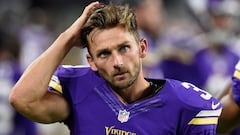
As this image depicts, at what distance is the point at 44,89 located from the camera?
5.89m

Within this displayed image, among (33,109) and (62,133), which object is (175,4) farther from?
(33,109)

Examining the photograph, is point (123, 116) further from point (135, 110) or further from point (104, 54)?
point (104, 54)

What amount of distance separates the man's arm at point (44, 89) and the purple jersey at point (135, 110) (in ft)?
0.26

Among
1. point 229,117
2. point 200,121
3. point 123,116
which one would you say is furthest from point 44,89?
point 229,117

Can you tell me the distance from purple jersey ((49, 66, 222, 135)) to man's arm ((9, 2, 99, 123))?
0.26 feet

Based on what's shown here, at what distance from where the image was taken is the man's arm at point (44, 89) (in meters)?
5.89

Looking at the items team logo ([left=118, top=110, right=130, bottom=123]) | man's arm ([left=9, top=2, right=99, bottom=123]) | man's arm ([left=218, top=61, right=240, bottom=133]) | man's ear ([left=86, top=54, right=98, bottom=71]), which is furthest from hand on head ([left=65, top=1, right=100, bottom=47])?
man's arm ([left=218, top=61, right=240, bottom=133])

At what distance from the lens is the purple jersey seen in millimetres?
5797

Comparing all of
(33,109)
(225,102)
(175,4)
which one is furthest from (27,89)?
(175,4)

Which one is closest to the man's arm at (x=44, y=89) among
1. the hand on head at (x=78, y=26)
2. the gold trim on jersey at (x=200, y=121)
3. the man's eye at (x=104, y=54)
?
the hand on head at (x=78, y=26)

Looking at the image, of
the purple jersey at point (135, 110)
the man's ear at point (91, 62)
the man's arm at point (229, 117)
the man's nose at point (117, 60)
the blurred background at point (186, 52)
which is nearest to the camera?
the man's nose at point (117, 60)

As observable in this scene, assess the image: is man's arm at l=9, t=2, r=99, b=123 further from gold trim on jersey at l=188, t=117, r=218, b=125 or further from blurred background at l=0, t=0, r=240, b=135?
blurred background at l=0, t=0, r=240, b=135

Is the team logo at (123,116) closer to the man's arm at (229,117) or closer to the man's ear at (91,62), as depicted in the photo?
the man's ear at (91,62)

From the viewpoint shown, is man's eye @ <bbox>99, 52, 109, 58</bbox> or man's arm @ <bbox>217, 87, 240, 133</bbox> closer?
man's eye @ <bbox>99, 52, 109, 58</bbox>
